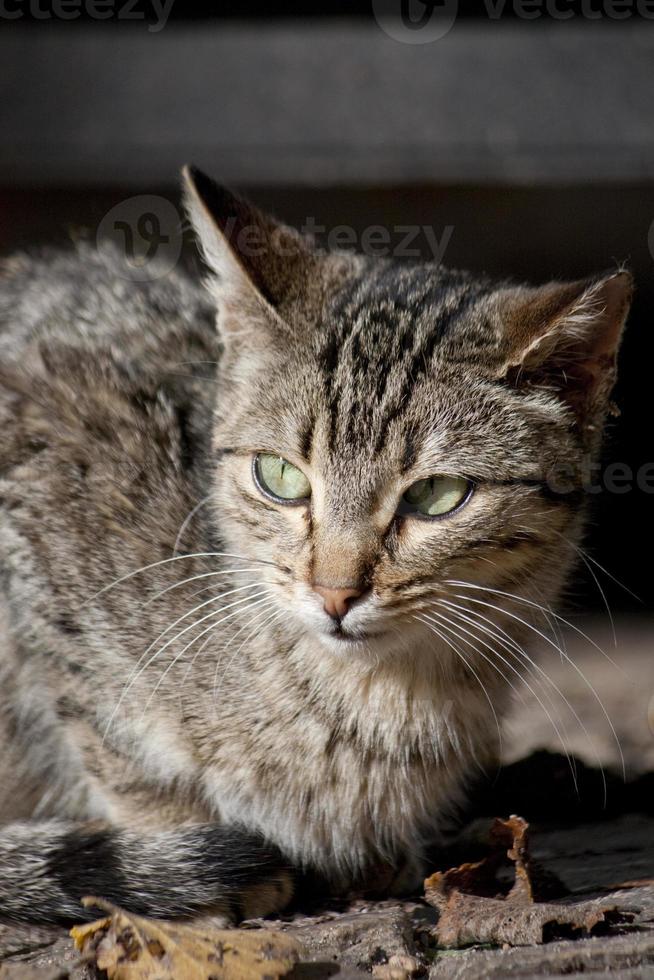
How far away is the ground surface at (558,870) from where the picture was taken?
86.5 inches

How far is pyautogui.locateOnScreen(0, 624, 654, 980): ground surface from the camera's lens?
A: 2.20 metres

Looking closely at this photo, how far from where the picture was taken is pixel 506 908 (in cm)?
242

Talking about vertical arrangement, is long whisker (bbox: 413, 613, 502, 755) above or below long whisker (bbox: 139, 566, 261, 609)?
below

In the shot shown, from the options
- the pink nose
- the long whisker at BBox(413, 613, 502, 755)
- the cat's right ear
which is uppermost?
the cat's right ear

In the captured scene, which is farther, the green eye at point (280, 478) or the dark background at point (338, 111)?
the dark background at point (338, 111)

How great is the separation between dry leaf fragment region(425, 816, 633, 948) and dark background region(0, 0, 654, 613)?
1996mm

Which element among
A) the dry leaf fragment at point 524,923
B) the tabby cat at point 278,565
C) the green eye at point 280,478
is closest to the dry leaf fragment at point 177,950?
the tabby cat at point 278,565

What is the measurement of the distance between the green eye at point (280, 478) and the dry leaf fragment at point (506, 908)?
3.02ft

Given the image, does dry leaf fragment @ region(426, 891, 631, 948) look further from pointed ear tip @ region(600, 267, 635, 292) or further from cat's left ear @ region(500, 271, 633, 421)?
pointed ear tip @ region(600, 267, 635, 292)

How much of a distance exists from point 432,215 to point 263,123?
2.63 ft

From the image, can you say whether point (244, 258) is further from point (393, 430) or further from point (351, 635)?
point (351, 635)

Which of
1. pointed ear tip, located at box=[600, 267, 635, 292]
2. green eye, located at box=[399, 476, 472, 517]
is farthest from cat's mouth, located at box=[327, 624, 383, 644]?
pointed ear tip, located at box=[600, 267, 635, 292]

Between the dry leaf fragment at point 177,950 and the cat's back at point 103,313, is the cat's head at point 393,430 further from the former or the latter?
the dry leaf fragment at point 177,950

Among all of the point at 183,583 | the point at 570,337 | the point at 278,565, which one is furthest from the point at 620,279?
the point at 183,583
